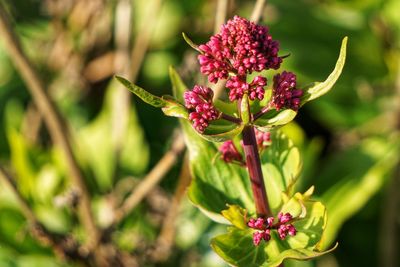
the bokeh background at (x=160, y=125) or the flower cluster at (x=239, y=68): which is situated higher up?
the flower cluster at (x=239, y=68)

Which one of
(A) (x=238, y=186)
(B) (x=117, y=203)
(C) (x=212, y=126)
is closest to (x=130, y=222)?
(B) (x=117, y=203)

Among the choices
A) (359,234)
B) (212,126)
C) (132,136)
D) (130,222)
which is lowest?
(359,234)

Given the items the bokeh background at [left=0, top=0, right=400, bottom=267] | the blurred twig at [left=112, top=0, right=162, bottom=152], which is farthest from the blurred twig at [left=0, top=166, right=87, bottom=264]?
the blurred twig at [left=112, top=0, right=162, bottom=152]

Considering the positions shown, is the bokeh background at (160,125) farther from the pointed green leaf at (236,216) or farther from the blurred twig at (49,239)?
the pointed green leaf at (236,216)

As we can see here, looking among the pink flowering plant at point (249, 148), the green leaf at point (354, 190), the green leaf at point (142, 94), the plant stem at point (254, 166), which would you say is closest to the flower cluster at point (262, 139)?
the pink flowering plant at point (249, 148)

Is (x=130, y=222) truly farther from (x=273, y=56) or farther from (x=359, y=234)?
(x=273, y=56)

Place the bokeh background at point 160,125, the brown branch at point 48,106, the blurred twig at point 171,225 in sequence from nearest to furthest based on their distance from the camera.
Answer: the brown branch at point 48,106, the blurred twig at point 171,225, the bokeh background at point 160,125

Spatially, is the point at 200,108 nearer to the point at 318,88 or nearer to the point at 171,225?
the point at 318,88
